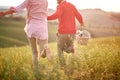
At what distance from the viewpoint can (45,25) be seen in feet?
14.6

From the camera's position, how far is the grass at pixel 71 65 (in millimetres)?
4484

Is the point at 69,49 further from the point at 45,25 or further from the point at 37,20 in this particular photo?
the point at 37,20

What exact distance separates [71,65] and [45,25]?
1.96ft

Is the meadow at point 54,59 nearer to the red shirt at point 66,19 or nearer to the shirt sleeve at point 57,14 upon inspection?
the red shirt at point 66,19

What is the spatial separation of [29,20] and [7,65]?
1.95ft

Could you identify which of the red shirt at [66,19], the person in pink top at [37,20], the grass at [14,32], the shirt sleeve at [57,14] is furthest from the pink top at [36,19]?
the grass at [14,32]

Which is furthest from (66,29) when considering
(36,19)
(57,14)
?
(36,19)

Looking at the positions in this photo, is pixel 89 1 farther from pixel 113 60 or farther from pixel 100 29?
pixel 113 60

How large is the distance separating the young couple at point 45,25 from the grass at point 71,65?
13 cm

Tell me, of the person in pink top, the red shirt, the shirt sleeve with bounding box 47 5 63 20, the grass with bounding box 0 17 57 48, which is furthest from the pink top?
the grass with bounding box 0 17 57 48

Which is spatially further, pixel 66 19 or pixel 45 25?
pixel 66 19

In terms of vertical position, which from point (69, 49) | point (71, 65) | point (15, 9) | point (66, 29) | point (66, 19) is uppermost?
point (15, 9)

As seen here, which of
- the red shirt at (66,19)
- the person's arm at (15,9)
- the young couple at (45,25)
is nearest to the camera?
the person's arm at (15,9)

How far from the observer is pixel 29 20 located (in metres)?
4.43
